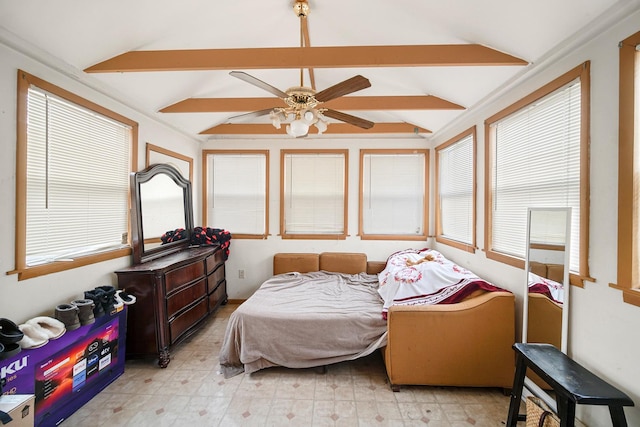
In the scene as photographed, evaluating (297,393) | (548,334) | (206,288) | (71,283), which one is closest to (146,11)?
(71,283)

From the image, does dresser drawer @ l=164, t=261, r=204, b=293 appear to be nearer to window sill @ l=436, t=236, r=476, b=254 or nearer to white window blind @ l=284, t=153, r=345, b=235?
white window blind @ l=284, t=153, r=345, b=235

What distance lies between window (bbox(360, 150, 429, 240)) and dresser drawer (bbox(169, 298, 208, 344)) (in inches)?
91.2

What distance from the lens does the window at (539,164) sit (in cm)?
154

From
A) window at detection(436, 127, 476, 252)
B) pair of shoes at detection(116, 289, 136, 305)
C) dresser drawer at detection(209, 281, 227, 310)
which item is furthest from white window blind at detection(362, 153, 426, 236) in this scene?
pair of shoes at detection(116, 289, 136, 305)

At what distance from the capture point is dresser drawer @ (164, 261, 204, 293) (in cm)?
237

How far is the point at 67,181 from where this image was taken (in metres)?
1.94

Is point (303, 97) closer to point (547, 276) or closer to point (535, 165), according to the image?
point (535, 165)

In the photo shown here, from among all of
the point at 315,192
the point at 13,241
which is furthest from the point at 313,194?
the point at 13,241

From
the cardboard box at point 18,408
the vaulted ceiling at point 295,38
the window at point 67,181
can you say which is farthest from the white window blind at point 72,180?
the cardboard box at point 18,408

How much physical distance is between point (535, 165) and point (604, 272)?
0.88 meters

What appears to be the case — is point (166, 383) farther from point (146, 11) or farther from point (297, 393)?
point (146, 11)

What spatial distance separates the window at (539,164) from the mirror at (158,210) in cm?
346

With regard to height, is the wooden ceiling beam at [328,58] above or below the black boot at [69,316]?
above

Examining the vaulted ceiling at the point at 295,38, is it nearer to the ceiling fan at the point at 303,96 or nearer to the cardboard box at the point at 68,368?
the ceiling fan at the point at 303,96
